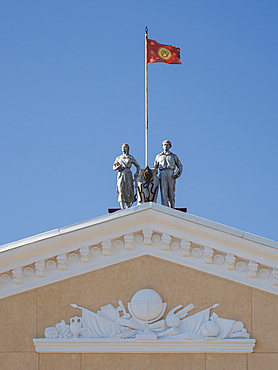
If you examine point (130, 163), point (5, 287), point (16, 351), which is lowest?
point (16, 351)

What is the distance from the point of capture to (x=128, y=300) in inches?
658

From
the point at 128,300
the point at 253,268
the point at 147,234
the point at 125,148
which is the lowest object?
the point at 128,300

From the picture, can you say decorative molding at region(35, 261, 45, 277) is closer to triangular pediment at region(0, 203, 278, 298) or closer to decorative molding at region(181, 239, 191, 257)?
triangular pediment at region(0, 203, 278, 298)

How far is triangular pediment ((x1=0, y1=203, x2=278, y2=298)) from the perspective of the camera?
16.6 meters

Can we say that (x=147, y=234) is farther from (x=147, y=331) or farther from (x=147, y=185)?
(x=147, y=185)

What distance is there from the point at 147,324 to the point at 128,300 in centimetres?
Answer: 55

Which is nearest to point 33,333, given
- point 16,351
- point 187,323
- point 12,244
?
point 16,351

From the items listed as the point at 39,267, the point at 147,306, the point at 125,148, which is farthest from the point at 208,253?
the point at 125,148

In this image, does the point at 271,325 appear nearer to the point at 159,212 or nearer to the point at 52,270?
the point at 159,212

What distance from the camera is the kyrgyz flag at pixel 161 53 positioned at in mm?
21625

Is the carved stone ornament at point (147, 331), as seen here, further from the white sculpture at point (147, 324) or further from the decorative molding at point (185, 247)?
the decorative molding at point (185, 247)

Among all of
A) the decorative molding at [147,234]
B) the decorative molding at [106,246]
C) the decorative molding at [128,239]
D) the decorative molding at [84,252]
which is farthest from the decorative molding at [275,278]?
the decorative molding at [84,252]

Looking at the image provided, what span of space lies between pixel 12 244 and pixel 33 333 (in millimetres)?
1633

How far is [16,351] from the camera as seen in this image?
16.6 metres
